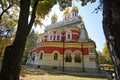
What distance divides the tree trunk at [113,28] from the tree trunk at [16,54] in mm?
5340

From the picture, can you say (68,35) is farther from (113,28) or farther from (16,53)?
(113,28)

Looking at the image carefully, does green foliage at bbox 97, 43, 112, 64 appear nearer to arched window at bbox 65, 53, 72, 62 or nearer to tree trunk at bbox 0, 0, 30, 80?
arched window at bbox 65, 53, 72, 62

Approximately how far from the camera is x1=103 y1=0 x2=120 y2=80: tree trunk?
2145 millimetres

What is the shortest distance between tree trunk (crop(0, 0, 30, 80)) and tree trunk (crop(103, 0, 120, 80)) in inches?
210

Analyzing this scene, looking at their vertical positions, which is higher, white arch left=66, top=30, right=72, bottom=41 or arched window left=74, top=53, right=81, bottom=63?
white arch left=66, top=30, right=72, bottom=41

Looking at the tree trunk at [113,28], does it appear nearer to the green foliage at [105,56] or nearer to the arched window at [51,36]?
the arched window at [51,36]

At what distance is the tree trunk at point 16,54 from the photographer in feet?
21.9

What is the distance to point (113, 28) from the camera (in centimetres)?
226

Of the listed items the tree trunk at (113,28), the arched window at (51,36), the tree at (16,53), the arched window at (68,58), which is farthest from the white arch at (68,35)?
the tree trunk at (113,28)

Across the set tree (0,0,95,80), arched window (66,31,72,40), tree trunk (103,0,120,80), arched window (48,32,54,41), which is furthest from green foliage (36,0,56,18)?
arched window (48,32,54,41)

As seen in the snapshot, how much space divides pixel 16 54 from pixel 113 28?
5.55 m

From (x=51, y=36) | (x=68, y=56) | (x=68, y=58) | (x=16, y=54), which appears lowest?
(x=16, y=54)

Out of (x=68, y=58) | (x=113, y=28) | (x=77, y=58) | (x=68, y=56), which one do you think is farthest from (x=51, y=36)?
(x=113, y=28)

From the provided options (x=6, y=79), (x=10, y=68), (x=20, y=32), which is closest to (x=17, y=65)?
(x=10, y=68)
